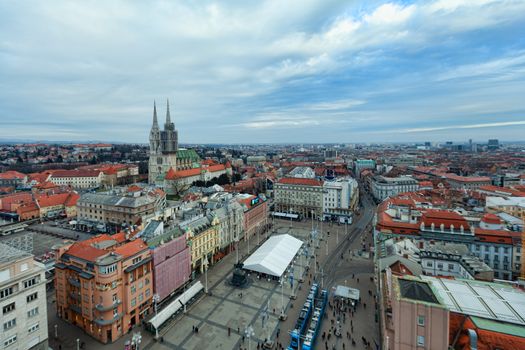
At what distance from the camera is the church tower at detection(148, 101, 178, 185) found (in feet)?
518

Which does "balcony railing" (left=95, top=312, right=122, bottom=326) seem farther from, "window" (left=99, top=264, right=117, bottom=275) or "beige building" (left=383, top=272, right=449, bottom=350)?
"beige building" (left=383, top=272, right=449, bottom=350)

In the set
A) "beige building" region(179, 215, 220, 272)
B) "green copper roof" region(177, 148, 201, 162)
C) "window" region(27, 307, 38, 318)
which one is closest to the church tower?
"green copper roof" region(177, 148, 201, 162)

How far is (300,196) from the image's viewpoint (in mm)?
106938

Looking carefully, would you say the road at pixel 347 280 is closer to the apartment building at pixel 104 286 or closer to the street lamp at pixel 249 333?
the street lamp at pixel 249 333

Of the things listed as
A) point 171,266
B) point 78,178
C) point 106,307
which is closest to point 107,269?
point 106,307

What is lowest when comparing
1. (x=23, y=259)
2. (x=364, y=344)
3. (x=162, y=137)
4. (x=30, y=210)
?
(x=364, y=344)

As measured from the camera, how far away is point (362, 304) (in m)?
47.3

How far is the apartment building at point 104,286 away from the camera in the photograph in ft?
122

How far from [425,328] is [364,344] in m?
19.2

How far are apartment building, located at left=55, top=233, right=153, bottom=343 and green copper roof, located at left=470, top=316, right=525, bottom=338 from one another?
1597 inches

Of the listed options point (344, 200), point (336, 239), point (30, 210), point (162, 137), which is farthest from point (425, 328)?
point (162, 137)

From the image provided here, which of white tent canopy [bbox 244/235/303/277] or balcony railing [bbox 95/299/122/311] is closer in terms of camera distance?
balcony railing [bbox 95/299/122/311]

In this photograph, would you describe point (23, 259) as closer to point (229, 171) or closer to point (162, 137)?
point (162, 137)

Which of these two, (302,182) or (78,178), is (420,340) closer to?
(302,182)
